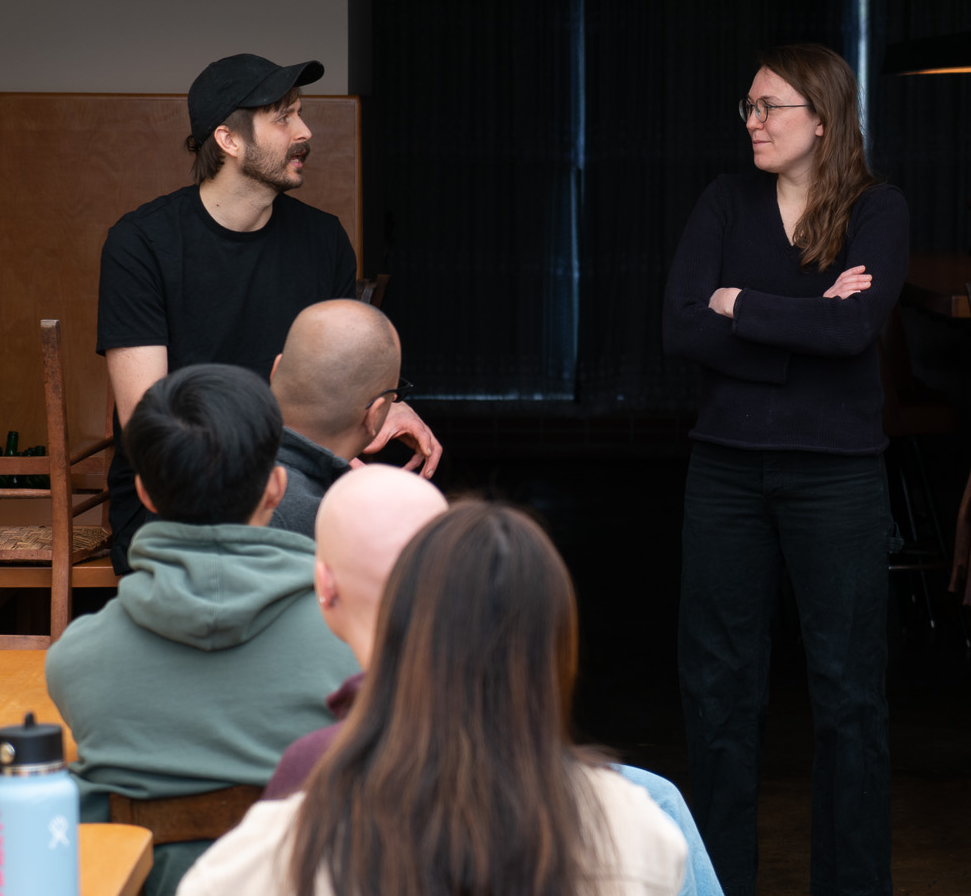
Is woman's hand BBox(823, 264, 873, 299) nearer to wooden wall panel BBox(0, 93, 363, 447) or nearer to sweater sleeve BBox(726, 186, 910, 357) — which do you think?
sweater sleeve BBox(726, 186, 910, 357)

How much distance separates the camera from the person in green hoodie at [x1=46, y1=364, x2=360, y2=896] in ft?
4.79

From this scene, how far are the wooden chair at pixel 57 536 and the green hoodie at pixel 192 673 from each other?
5.08 feet

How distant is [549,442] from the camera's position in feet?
29.5

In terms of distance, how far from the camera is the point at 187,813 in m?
1.48

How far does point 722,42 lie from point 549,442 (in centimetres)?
280

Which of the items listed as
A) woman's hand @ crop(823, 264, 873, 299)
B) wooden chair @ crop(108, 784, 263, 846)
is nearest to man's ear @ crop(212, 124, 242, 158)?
woman's hand @ crop(823, 264, 873, 299)

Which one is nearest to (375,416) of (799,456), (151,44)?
(799,456)

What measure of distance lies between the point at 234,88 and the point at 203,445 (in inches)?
55.6

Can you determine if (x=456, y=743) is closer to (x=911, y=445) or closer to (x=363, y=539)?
(x=363, y=539)

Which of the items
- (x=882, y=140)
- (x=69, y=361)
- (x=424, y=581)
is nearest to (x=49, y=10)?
(x=69, y=361)

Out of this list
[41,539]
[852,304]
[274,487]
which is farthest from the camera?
[41,539]

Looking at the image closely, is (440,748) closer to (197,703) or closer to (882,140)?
(197,703)

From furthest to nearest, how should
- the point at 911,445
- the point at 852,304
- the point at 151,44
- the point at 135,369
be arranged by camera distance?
the point at 911,445, the point at 151,44, the point at 135,369, the point at 852,304

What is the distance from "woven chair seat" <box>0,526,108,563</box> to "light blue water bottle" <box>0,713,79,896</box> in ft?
7.55
